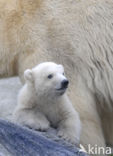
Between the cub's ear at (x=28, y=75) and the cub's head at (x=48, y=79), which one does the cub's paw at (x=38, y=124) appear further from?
the cub's ear at (x=28, y=75)

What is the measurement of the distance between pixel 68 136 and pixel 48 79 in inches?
22.6

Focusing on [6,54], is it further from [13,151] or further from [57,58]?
[13,151]

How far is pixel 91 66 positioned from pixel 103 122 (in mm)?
725

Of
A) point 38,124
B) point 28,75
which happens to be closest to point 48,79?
point 28,75

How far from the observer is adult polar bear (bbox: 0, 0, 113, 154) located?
5387mm

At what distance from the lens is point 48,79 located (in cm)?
477

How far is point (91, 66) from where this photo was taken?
216 inches

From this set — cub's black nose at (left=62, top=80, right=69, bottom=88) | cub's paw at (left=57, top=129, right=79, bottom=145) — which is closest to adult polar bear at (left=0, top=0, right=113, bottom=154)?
cub's paw at (left=57, top=129, right=79, bottom=145)

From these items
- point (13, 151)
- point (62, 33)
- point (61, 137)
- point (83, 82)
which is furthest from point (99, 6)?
point (13, 151)

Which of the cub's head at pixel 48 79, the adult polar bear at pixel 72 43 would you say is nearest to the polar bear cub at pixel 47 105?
the cub's head at pixel 48 79

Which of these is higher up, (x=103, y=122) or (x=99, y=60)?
(x=99, y=60)

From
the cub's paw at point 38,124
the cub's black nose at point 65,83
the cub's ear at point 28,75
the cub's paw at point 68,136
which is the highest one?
the cub's black nose at point 65,83

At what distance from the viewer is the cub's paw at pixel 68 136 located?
15.2 ft

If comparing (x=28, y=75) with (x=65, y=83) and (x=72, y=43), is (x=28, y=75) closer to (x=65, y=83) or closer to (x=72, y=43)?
(x=65, y=83)
